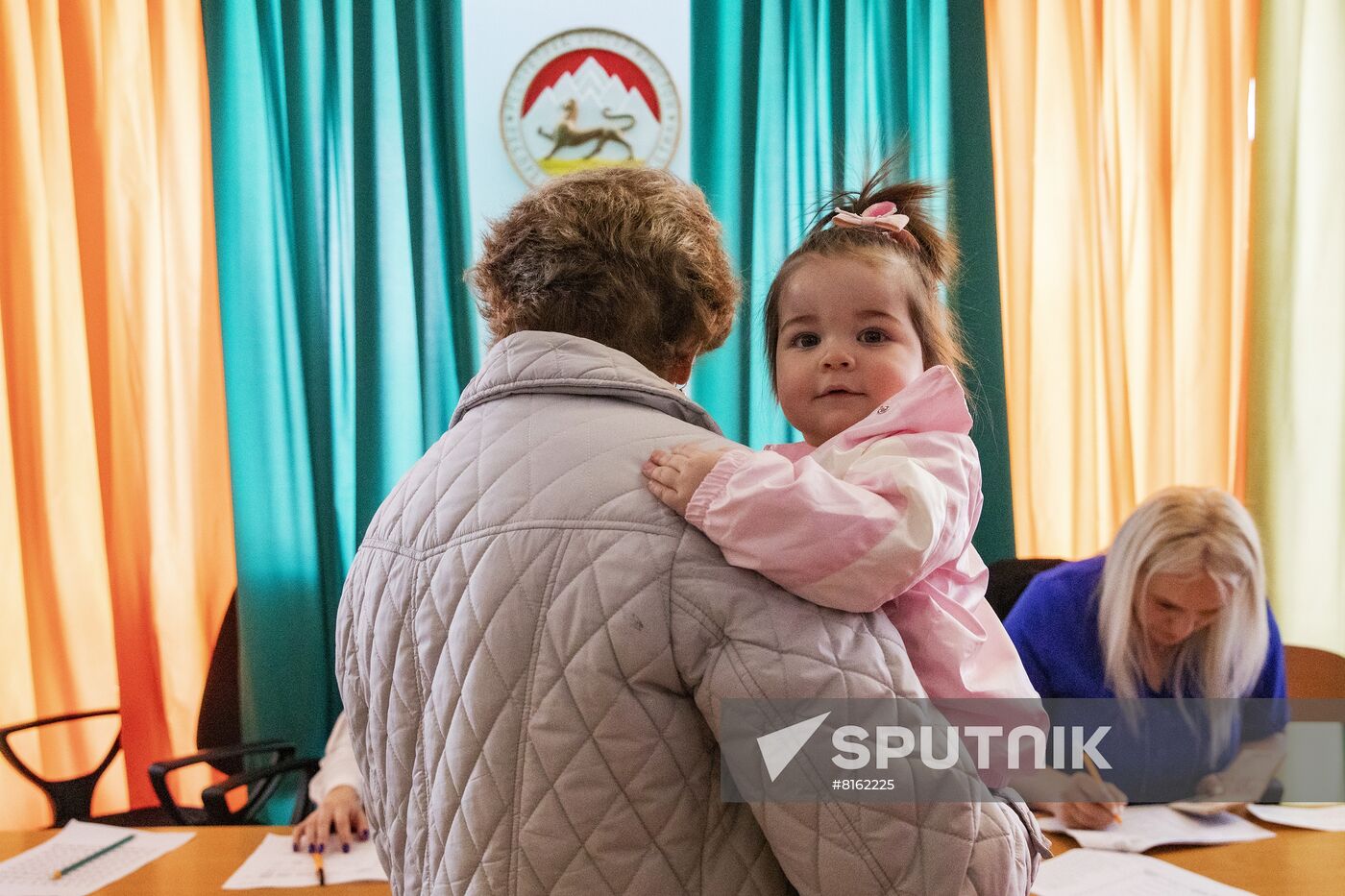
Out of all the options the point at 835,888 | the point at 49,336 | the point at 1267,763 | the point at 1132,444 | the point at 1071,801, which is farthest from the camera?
the point at 1132,444

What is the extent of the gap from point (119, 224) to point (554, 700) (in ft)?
9.02

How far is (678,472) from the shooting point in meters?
0.77

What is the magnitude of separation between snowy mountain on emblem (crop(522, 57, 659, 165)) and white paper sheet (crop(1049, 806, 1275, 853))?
2232 mm

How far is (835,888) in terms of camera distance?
73cm

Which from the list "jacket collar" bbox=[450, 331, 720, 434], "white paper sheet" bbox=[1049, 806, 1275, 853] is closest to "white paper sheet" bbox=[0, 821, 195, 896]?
"jacket collar" bbox=[450, 331, 720, 434]

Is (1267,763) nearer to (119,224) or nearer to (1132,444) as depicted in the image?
(1132,444)

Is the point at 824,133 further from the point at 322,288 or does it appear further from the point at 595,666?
the point at 595,666

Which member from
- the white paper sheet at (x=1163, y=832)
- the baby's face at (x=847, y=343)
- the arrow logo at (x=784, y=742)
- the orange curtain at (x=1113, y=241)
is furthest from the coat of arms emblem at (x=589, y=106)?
the arrow logo at (x=784, y=742)

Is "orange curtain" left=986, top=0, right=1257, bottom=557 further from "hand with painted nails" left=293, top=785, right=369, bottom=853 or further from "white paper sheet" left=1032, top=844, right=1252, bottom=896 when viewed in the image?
"hand with painted nails" left=293, top=785, right=369, bottom=853

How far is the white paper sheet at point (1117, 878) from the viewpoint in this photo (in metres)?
1.38

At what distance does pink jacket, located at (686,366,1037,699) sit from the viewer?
756 millimetres

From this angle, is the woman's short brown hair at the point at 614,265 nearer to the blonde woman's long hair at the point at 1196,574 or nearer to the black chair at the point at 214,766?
the blonde woman's long hair at the point at 1196,574

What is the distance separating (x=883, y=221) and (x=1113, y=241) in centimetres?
204

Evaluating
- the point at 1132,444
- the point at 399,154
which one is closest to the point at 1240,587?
the point at 1132,444
